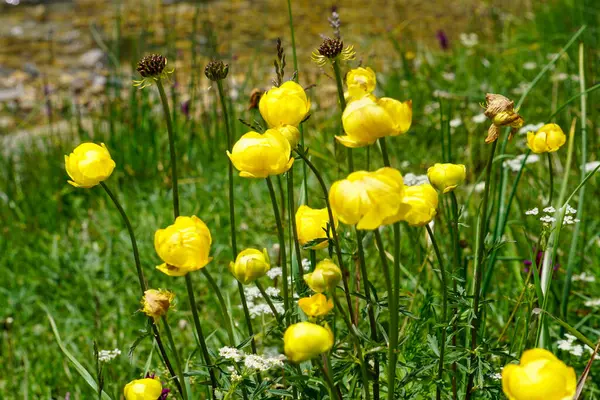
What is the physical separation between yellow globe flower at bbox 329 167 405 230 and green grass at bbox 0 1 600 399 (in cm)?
29

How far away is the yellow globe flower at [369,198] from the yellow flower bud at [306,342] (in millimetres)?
122

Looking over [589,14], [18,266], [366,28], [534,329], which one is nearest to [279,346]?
[534,329]

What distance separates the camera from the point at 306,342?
752 mm

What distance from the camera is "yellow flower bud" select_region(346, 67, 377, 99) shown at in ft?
3.43

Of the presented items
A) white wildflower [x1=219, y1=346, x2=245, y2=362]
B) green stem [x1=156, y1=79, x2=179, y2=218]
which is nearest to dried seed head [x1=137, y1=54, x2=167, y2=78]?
green stem [x1=156, y1=79, x2=179, y2=218]

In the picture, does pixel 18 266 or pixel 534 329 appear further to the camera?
pixel 18 266

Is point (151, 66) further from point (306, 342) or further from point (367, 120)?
point (306, 342)

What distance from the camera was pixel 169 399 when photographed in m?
1.41

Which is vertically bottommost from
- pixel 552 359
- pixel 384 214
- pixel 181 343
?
pixel 181 343

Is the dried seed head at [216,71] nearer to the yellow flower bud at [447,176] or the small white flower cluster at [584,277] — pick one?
the yellow flower bud at [447,176]

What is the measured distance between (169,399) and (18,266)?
3.19 ft

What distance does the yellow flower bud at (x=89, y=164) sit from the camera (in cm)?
99

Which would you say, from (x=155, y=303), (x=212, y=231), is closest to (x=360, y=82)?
(x=155, y=303)

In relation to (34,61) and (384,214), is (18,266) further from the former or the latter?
(34,61)
